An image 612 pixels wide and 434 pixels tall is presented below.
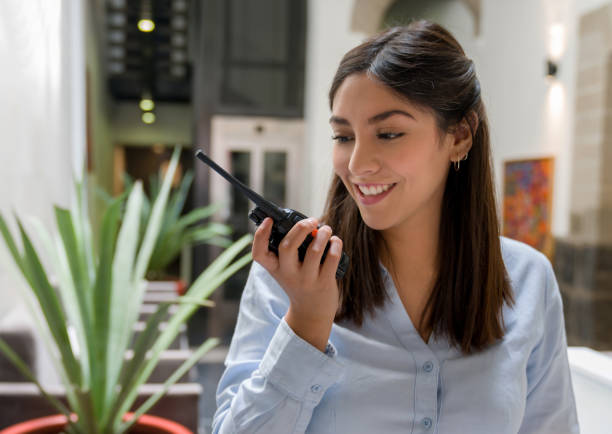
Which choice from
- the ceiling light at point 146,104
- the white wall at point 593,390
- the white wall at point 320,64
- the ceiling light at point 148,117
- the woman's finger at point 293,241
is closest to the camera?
the woman's finger at point 293,241

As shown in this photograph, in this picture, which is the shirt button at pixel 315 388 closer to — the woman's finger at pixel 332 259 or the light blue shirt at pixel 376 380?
the light blue shirt at pixel 376 380

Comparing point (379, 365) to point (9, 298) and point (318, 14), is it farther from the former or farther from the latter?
point (318, 14)

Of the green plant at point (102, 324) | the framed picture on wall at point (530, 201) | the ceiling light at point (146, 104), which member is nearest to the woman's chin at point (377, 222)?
the green plant at point (102, 324)

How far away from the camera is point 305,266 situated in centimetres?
59

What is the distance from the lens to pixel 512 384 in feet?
2.50

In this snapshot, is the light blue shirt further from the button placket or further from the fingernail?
the fingernail

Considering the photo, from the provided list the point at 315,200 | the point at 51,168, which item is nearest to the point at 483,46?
the point at 315,200

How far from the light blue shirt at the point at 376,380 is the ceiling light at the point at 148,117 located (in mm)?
8656

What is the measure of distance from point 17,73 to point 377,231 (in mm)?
1742

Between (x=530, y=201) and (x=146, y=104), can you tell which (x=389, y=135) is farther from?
(x=146, y=104)

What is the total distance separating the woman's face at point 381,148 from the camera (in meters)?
0.69

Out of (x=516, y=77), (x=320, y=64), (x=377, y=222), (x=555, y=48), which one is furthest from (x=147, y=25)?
(x=377, y=222)

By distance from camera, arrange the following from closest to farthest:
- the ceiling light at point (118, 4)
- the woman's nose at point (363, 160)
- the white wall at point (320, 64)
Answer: the woman's nose at point (363, 160) < the white wall at point (320, 64) < the ceiling light at point (118, 4)

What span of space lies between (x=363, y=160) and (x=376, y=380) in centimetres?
27
